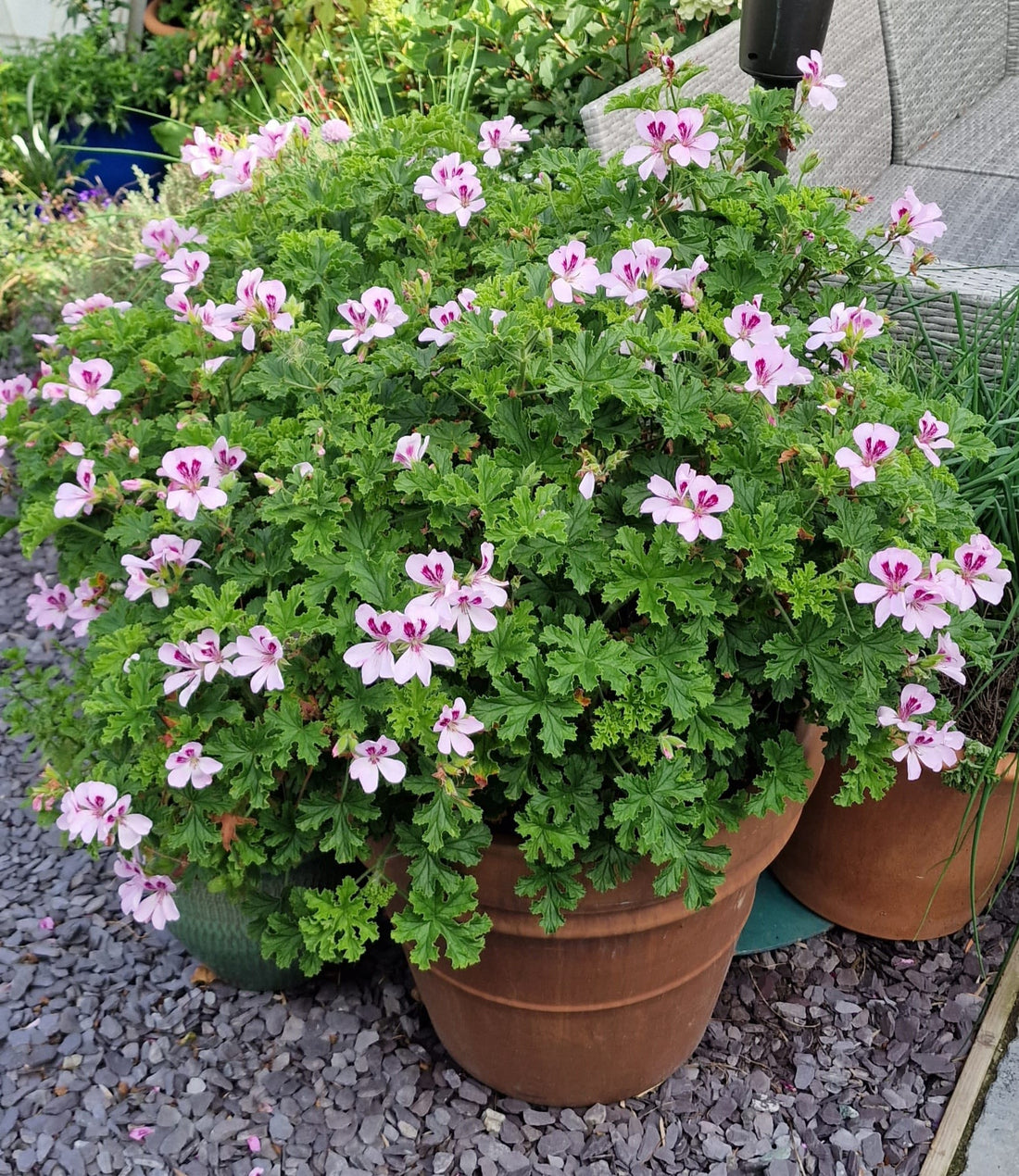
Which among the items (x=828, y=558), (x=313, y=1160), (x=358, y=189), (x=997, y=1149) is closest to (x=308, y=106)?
(x=358, y=189)

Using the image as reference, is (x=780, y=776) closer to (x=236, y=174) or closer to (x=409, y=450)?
(x=409, y=450)

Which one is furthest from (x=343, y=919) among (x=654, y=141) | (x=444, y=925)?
(x=654, y=141)

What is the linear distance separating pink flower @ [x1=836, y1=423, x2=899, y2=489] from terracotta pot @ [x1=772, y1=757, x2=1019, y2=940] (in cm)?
86

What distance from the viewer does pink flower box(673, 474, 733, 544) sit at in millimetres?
1299

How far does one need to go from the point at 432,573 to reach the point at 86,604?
2.40ft

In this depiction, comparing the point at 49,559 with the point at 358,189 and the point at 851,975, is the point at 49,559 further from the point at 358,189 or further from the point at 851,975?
the point at 851,975

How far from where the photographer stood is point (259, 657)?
1.34 meters

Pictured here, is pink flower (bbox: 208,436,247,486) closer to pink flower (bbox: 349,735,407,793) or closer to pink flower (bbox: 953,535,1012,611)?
pink flower (bbox: 349,735,407,793)

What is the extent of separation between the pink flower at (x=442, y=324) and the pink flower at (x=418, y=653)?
46 centimetres

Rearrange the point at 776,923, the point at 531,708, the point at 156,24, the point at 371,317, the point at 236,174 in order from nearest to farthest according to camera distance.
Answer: the point at 531,708, the point at 371,317, the point at 236,174, the point at 776,923, the point at 156,24

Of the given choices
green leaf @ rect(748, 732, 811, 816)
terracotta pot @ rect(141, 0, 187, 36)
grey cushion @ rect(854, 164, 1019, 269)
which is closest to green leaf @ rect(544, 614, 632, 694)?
green leaf @ rect(748, 732, 811, 816)

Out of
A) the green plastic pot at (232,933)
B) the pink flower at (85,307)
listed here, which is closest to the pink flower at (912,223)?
the pink flower at (85,307)

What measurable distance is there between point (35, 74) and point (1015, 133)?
13.4 ft

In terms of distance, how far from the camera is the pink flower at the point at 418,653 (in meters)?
1.23
